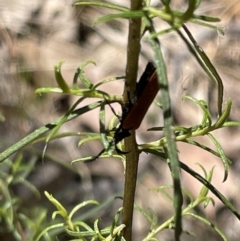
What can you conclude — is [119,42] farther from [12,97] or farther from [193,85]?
Result: [12,97]

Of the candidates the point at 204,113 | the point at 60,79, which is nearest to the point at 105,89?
the point at 204,113

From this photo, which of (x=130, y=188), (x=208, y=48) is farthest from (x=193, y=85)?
(x=130, y=188)

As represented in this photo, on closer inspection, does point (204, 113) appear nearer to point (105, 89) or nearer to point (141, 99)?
point (141, 99)

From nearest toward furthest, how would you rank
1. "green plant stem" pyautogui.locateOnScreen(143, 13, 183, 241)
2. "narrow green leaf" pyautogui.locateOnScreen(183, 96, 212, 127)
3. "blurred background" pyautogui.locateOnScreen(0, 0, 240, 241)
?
"green plant stem" pyautogui.locateOnScreen(143, 13, 183, 241) → "narrow green leaf" pyautogui.locateOnScreen(183, 96, 212, 127) → "blurred background" pyautogui.locateOnScreen(0, 0, 240, 241)

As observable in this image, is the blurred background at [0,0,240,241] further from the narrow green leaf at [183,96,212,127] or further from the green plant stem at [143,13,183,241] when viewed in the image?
the green plant stem at [143,13,183,241]

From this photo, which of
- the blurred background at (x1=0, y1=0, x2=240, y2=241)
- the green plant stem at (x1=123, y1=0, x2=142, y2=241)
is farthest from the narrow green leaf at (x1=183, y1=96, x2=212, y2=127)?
the blurred background at (x1=0, y1=0, x2=240, y2=241)
